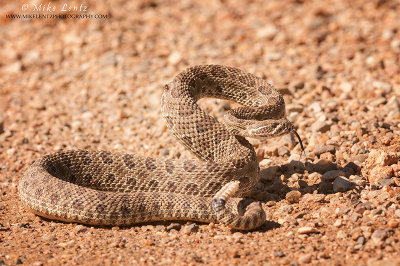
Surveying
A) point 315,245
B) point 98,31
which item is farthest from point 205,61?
point 315,245

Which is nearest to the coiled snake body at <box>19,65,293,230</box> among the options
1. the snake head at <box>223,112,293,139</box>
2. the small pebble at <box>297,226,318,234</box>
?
the snake head at <box>223,112,293,139</box>

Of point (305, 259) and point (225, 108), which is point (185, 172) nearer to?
point (305, 259)

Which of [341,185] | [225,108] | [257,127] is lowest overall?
[341,185]

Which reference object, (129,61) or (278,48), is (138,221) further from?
(278,48)

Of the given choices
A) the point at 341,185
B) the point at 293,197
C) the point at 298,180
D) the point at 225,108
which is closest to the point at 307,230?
the point at 293,197

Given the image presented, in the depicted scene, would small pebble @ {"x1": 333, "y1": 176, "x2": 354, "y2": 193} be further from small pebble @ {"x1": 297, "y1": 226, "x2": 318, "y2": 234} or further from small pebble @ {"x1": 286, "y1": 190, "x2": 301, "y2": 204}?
small pebble @ {"x1": 297, "y1": 226, "x2": 318, "y2": 234}
